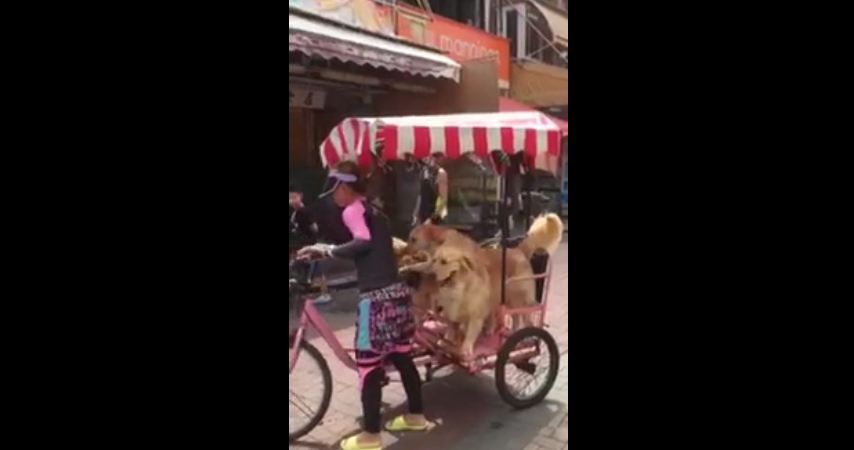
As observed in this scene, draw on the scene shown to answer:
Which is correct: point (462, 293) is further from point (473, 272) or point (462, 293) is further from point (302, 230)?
point (302, 230)

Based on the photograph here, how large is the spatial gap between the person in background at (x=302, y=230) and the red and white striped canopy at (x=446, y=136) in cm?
12

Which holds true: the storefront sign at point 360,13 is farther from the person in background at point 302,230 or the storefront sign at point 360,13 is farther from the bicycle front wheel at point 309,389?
the bicycle front wheel at point 309,389

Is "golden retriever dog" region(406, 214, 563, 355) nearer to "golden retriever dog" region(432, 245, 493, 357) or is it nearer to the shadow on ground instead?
"golden retriever dog" region(432, 245, 493, 357)

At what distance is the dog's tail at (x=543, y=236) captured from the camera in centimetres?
187

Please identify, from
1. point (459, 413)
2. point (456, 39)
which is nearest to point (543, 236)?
point (459, 413)

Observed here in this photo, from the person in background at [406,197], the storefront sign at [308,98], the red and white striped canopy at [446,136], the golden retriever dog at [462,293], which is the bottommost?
the golden retriever dog at [462,293]

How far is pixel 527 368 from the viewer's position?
200cm

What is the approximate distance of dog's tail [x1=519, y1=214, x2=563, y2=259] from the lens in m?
1.87

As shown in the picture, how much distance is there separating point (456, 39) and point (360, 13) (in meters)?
0.25

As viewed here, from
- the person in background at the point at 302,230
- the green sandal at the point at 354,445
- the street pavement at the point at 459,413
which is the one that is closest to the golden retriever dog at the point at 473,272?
the street pavement at the point at 459,413
